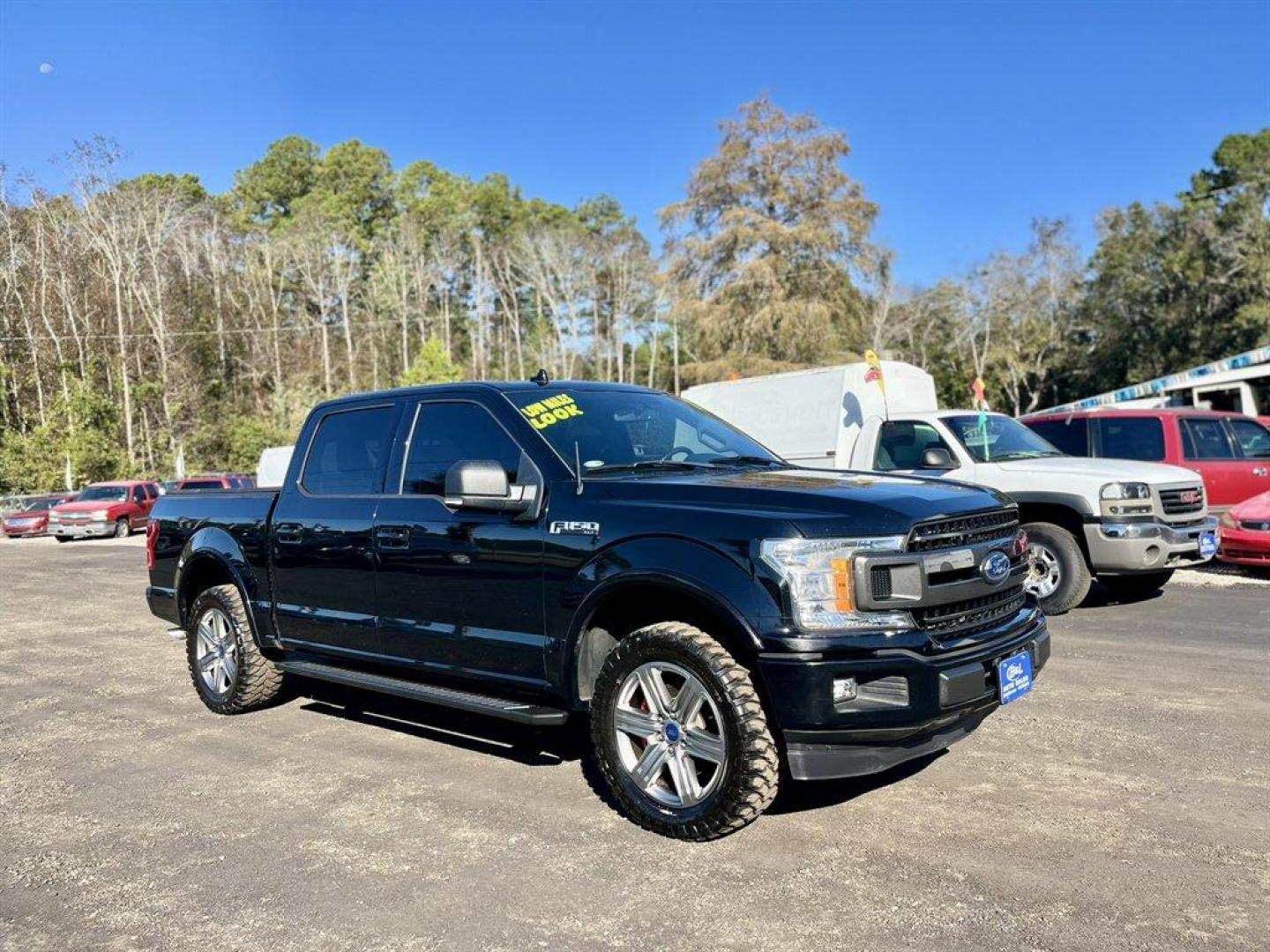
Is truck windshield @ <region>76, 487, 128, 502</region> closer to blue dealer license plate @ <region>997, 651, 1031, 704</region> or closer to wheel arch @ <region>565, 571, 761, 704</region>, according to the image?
wheel arch @ <region>565, 571, 761, 704</region>

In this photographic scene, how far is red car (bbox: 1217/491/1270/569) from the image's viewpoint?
10477 millimetres

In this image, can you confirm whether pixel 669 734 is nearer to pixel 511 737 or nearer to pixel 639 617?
pixel 639 617

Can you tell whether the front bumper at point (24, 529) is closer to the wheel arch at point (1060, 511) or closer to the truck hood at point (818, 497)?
the wheel arch at point (1060, 511)

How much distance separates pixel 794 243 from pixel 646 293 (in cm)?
1805

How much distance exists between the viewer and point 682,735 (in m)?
3.99

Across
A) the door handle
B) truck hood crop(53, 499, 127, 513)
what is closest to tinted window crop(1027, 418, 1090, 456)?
the door handle

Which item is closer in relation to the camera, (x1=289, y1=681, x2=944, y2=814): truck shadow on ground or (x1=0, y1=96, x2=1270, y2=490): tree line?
(x1=289, y1=681, x2=944, y2=814): truck shadow on ground

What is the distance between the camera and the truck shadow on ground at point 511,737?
4.52 metres

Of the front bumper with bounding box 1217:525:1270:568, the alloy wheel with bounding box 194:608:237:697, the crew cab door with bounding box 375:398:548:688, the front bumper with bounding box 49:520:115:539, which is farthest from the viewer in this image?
the front bumper with bounding box 49:520:115:539

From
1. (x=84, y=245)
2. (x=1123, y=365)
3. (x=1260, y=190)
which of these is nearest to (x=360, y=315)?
(x=84, y=245)

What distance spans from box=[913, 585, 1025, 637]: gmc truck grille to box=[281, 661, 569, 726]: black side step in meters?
1.63

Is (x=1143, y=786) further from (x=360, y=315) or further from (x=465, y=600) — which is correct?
(x=360, y=315)

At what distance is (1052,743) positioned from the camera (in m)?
5.11

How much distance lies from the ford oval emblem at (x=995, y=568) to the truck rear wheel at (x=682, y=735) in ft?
3.58
